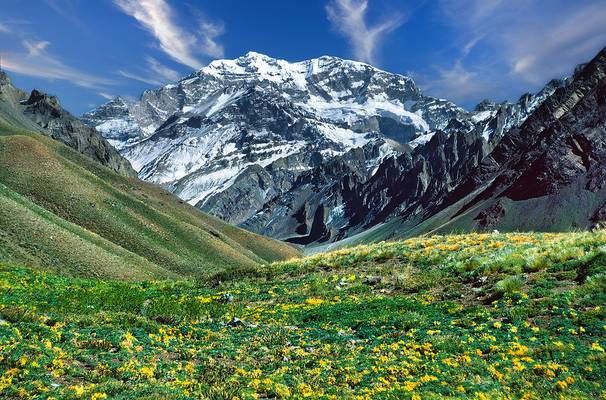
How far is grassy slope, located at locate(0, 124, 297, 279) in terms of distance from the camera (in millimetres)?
51625

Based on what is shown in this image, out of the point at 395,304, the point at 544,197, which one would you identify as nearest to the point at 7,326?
the point at 395,304

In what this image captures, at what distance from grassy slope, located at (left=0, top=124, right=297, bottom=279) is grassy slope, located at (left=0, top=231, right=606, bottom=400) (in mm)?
14435

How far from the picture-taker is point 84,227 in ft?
253

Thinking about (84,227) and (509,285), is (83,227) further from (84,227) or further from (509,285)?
(509,285)

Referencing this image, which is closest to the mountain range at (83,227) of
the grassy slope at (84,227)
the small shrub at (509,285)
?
the grassy slope at (84,227)

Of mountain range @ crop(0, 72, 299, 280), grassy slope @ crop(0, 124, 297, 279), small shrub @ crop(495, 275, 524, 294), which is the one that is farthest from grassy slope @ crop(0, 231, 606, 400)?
grassy slope @ crop(0, 124, 297, 279)

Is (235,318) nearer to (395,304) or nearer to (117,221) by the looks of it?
(395,304)

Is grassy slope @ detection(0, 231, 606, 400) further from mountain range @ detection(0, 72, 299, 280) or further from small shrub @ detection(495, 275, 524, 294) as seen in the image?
mountain range @ detection(0, 72, 299, 280)

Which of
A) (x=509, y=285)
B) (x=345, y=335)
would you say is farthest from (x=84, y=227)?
(x=509, y=285)

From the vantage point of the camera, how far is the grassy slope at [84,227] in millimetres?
51625

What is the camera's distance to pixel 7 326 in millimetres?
14156

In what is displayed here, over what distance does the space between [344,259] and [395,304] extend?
443 inches

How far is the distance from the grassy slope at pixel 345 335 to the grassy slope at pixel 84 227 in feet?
47.4

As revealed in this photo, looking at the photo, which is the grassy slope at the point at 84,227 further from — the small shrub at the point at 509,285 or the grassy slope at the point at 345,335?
the small shrub at the point at 509,285
